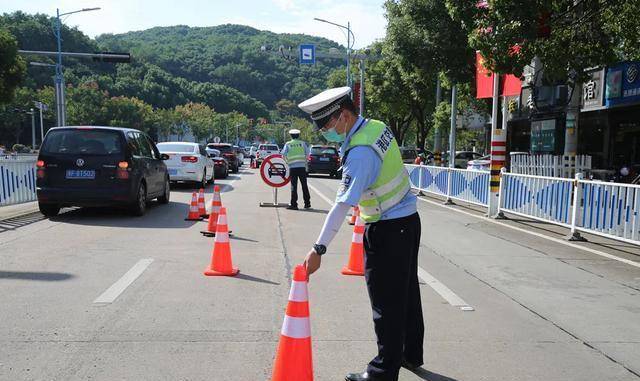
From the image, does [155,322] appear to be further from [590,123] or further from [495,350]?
[590,123]

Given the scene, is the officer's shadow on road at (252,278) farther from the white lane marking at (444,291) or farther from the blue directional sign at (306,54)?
the blue directional sign at (306,54)

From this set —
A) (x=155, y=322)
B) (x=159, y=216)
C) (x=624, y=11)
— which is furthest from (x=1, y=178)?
(x=624, y=11)

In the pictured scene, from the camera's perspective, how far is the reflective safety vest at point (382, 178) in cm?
340

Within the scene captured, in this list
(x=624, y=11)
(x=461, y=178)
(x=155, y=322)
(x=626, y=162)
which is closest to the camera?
(x=155, y=322)

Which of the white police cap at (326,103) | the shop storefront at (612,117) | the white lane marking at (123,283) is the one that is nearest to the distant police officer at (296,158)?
the white lane marking at (123,283)

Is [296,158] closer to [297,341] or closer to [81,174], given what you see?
[81,174]

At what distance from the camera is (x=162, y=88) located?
10188 cm

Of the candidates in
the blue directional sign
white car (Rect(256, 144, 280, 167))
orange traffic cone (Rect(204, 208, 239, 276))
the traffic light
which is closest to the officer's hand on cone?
orange traffic cone (Rect(204, 208, 239, 276))

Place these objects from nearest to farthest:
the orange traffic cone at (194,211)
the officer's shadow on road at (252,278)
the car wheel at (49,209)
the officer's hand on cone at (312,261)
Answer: the officer's hand on cone at (312,261), the officer's shadow on road at (252,278), the car wheel at (49,209), the orange traffic cone at (194,211)

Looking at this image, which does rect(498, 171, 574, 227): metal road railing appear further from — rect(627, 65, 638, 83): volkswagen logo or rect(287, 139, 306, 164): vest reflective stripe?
rect(627, 65, 638, 83): volkswagen logo

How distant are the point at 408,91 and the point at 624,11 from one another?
2496cm

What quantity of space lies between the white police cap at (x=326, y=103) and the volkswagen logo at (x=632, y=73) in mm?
17346

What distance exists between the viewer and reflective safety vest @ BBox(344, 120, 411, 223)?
3.40 meters

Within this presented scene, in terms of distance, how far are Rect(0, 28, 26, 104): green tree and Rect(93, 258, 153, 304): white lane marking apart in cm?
3100
